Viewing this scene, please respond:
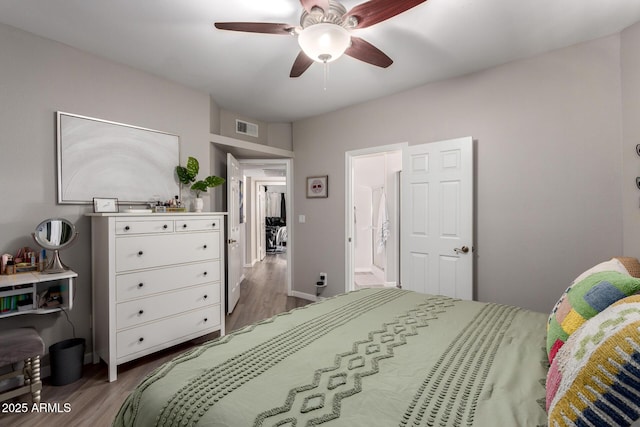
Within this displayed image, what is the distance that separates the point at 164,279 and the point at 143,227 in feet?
1.52

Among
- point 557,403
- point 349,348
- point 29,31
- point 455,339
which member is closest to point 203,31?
point 29,31

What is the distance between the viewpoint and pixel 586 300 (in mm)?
961

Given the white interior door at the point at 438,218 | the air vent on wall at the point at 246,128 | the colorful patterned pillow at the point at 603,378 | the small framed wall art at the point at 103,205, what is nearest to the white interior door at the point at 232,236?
the air vent on wall at the point at 246,128

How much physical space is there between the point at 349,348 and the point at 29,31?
10.1ft

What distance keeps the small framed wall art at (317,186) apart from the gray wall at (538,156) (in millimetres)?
1158

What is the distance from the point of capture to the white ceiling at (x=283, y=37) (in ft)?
6.23

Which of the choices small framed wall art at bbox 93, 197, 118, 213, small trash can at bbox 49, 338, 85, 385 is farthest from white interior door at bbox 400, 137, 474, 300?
small trash can at bbox 49, 338, 85, 385

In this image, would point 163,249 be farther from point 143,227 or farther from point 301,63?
point 301,63

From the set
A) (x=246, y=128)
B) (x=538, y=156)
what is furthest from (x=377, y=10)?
(x=246, y=128)

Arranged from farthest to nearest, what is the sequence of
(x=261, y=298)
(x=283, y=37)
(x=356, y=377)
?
1. (x=261, y=298)
2. (x=283, y=37)
3. (x=356, y=377)

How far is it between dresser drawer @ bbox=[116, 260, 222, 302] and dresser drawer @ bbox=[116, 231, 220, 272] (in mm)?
53

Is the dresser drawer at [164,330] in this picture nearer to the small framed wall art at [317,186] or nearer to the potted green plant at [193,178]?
the potted green plant at [193,178]

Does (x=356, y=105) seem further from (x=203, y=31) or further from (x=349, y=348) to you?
(x=349, y=348)

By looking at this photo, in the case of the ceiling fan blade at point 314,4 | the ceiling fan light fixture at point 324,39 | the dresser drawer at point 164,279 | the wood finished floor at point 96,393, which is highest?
the ceiling fan blade at point 314,4
